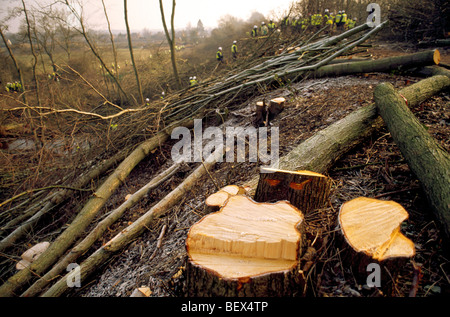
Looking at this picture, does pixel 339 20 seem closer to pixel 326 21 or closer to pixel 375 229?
pixel 326 21

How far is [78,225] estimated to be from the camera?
10.8 ft

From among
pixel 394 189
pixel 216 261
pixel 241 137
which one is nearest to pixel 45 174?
pixel 241 137

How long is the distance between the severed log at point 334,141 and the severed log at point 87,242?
1978 mm

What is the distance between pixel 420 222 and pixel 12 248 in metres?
5.60

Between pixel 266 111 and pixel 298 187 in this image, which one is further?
pixel 266 111

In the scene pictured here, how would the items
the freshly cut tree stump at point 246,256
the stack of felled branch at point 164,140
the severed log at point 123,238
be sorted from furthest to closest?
1. the stack of felled branch at point 164,140
2. the severed log at point 123,238
3. the freshly cut tree stump at point 246,256

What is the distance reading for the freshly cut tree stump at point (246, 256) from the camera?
1.10 m

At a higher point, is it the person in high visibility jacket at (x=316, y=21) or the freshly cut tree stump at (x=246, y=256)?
the person in high visibility jacket at (x=316, y=21)

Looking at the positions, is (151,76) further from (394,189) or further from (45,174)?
(394,189)

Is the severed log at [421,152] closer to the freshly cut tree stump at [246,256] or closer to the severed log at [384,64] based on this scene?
the freshly cut tree stump at [246,256]

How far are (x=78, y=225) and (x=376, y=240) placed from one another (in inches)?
148

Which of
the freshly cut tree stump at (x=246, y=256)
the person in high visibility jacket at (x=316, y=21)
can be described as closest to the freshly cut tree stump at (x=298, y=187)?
the freshly cut tree stump at (x=246, y=256)

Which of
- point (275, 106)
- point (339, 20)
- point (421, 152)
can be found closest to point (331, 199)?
point (421, 152)

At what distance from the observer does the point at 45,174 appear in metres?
4.14
